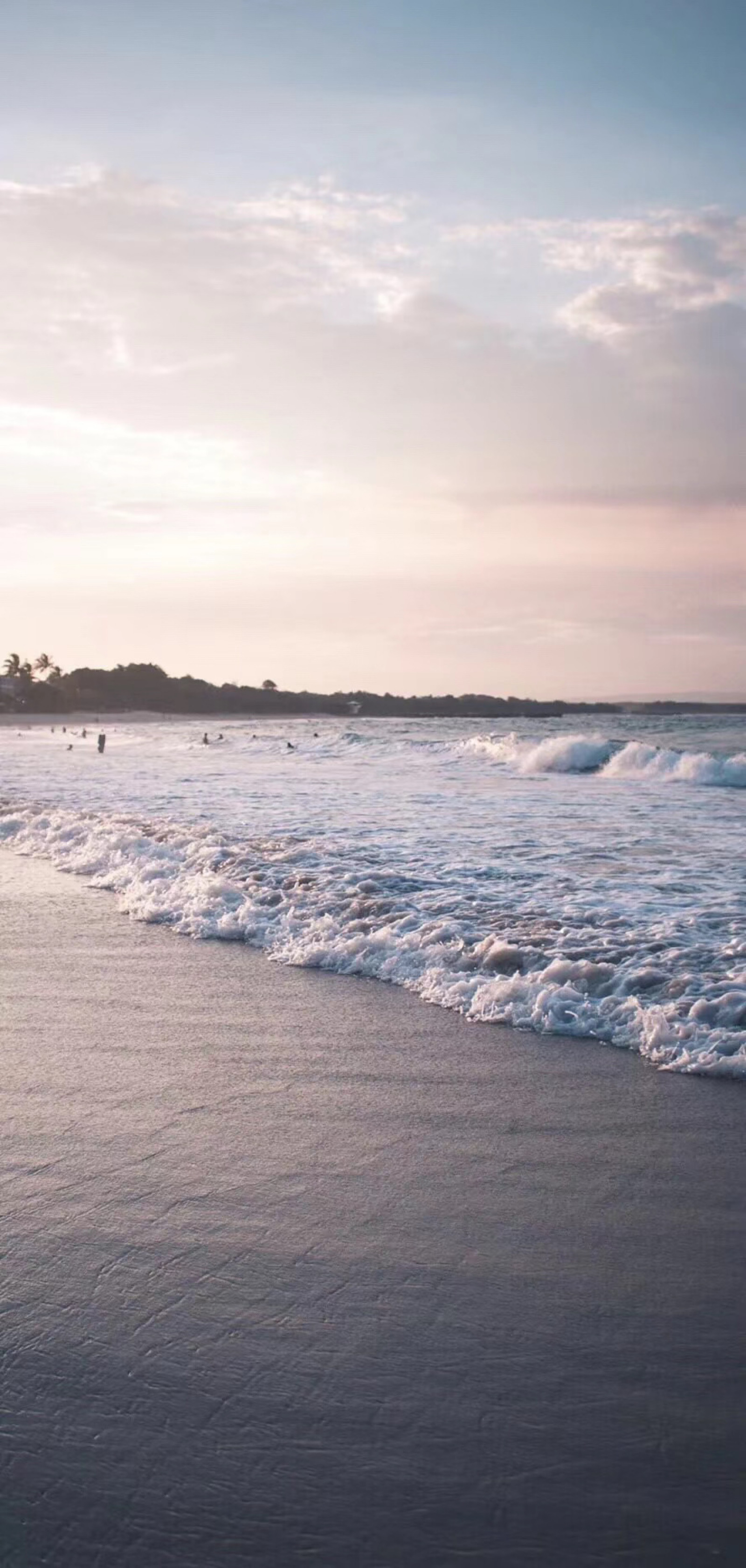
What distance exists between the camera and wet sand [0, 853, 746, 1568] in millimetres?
2229

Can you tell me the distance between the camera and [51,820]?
1582 centimetres

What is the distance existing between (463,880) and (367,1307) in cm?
723

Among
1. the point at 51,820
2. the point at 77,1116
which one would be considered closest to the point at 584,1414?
the point at 77,1116

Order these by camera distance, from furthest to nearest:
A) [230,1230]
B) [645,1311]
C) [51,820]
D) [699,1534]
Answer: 1. [51,820]
2. [230,1230]
3. [645,1311]
4. [699,1534]

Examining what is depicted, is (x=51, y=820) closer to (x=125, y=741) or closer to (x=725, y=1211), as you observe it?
(x=725, y=1211)

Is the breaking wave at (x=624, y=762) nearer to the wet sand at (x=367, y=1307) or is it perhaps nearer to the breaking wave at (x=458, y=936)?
the breaking wave at (x=458, y=936)

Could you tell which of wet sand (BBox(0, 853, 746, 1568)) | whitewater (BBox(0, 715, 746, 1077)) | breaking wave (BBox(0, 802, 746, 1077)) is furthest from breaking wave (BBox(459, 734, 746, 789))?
wet sand (BBox(0, 853, 746, 1568))

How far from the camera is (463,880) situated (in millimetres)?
10156

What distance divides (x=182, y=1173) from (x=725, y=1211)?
1943mm

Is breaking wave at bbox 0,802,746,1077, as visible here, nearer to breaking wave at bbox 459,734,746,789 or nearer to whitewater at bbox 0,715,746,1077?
whitewater at bbox 0,715,746,1077

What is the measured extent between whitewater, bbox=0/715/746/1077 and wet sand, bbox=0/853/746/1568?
0.98 meters

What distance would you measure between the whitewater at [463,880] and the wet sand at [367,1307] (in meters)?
0.98

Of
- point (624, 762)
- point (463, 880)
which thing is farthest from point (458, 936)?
point (624, 762)

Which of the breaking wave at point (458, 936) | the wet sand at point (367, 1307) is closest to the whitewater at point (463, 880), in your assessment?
the breaking wave at point (458, 936)
